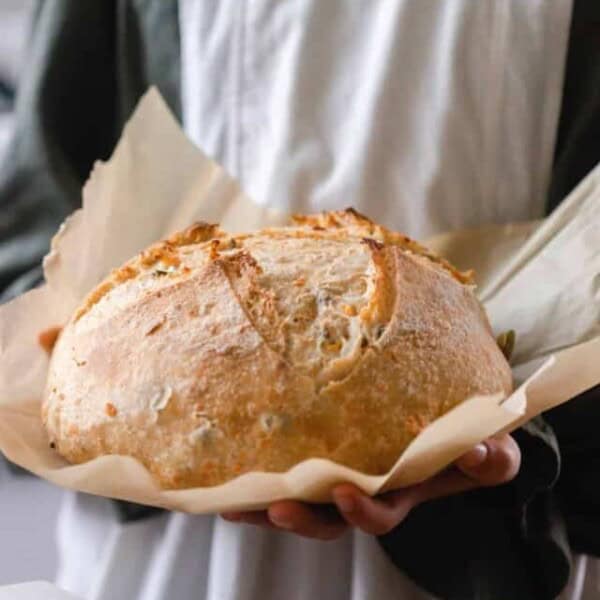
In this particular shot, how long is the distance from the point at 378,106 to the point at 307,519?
433 mm

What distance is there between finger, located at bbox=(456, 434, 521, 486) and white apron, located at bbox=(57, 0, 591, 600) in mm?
169

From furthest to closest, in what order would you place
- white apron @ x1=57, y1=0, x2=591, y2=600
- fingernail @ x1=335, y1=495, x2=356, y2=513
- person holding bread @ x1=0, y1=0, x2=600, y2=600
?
white apron @ x1=57, y1=0, x2=591, y2=600 < person holding bread @ x1=0, y1=0, x2=600, y2=600 < fingernail @ x1=335, y1=495, x2=356, y2=513

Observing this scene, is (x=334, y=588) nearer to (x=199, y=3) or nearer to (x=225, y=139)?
(x=225, y=139)

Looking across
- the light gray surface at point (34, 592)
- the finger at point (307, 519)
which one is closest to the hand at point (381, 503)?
the finger at point (307, 519)

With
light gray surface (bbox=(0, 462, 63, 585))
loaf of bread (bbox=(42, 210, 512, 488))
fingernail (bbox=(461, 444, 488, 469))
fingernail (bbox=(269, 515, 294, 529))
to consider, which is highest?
loaf of bread (bbox=(42, 210, 512, 488))

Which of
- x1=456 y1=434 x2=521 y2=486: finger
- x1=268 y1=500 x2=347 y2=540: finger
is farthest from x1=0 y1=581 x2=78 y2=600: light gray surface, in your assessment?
x1=456 y1=434 x2=521 y2=486: finger

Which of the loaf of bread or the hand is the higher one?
the loaf of bread

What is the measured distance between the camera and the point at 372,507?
58cm

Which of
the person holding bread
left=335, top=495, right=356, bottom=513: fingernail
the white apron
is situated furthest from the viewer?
the white apron

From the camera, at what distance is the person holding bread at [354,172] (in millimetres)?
701

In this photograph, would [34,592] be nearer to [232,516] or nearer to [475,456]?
[232,516]

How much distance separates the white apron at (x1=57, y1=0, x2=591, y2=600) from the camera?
2.80 ft

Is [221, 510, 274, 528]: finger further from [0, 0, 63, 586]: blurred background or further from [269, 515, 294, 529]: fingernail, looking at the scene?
[0, 0, 63, 586]: blurred background

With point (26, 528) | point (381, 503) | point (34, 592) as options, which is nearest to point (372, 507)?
point (381, 503)
